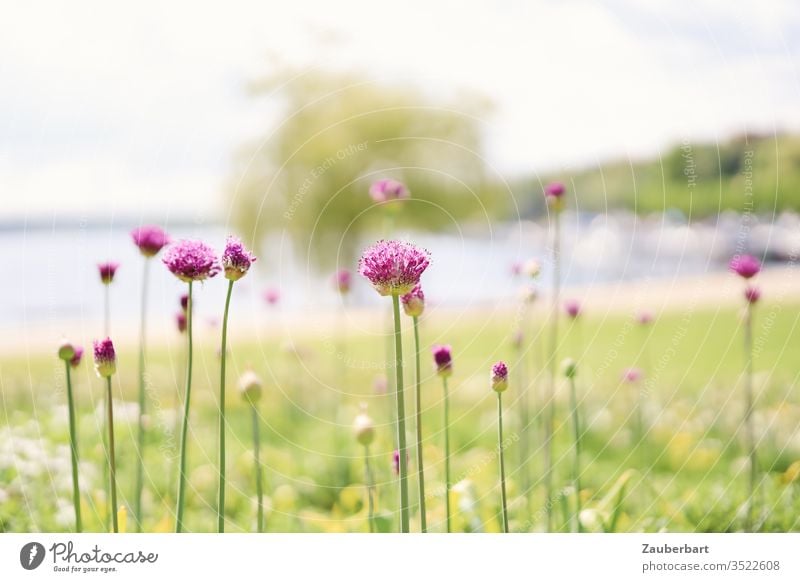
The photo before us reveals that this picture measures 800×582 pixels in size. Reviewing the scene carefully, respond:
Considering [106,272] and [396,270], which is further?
[106,272]

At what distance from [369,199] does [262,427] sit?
68cm

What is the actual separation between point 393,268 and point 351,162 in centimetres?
120

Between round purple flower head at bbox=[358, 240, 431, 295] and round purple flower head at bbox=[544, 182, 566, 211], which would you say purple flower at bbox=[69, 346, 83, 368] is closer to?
round purple flower head at bbox=[358, 240, 431, 295]

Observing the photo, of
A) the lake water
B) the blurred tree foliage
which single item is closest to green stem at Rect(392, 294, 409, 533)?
the lake water

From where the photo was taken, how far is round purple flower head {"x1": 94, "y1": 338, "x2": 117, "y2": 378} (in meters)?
0.80

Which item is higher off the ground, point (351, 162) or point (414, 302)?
point (351, 162)

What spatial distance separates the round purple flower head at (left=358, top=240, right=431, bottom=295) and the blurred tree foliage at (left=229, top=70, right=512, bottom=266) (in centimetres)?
91

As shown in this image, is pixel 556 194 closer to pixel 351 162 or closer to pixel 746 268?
pixel 746 268

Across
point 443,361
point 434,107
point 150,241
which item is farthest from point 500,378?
point 434,107

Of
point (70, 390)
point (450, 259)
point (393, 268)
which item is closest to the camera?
point (393, 268)

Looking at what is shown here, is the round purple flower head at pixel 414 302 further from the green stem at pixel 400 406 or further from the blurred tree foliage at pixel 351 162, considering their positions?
the blurred tree foliage at pixel 351 162

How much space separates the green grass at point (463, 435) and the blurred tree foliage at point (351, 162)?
0.34 meters

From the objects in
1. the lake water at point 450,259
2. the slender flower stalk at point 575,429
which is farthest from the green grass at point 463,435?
the lake water at point 450,259
